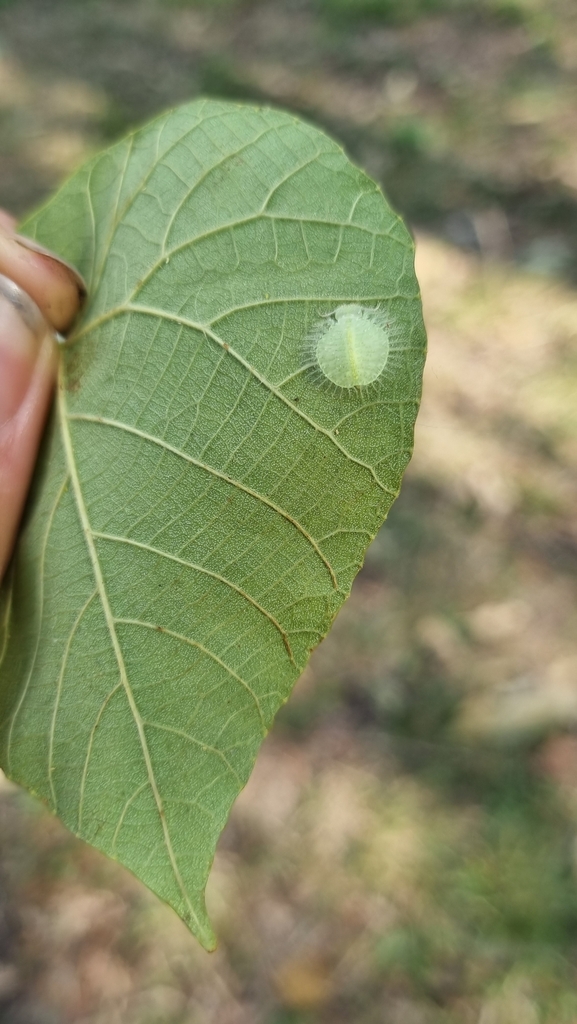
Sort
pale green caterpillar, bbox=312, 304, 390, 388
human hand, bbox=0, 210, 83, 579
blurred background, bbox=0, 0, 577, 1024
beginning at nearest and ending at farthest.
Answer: pale green caterpillar, bbox=312, 304, 390, 388
human hand, bbox=0, 210, 83, 579
blurred background, bbox=0, 0, 577, 1024

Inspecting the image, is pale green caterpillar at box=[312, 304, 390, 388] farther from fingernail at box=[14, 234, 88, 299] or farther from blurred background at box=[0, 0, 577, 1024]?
blurred background at box=[0, 0, 577, 1024]

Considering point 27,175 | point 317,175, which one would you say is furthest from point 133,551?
point 27,175

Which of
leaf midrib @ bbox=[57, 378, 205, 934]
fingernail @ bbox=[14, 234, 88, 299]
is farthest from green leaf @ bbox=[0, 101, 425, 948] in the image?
fingernail @ bbox=[14, 234, 88, 299]

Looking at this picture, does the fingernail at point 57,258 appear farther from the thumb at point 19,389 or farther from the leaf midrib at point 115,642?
the leaf midrib at point 115,642

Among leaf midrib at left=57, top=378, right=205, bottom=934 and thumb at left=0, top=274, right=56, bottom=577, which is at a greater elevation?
thumb at left=0, top=274, right=56, bottom=577

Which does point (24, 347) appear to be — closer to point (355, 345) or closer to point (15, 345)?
point (15, 345)

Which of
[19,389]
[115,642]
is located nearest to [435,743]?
[115,642]
